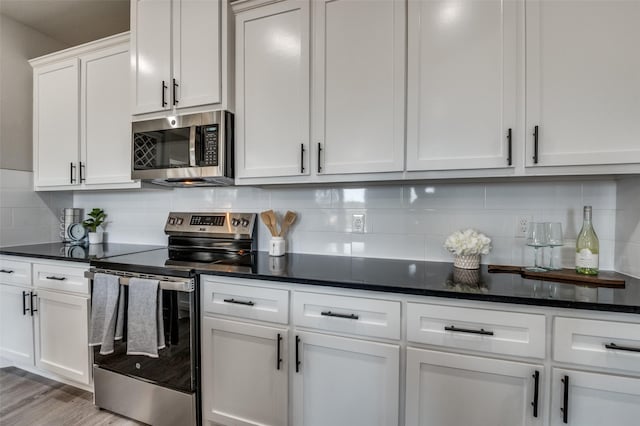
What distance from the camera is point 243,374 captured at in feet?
4.95

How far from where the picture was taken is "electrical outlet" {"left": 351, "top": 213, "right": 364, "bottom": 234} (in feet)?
6.37

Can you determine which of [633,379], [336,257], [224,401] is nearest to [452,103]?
[336,257]

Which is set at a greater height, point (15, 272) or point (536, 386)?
point (15, 272)

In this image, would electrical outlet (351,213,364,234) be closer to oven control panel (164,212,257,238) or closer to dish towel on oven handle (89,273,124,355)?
oven control panel (164,212,257,238)

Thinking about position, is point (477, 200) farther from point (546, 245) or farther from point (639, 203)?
point (639, 203)

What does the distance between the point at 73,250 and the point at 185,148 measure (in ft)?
3.86

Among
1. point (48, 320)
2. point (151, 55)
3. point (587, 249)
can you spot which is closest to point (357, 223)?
point (587, 249)

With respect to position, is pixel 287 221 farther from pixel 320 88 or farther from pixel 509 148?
pixel 509 148

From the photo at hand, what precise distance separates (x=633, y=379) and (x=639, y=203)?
75cm

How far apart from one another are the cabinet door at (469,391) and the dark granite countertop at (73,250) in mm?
1860

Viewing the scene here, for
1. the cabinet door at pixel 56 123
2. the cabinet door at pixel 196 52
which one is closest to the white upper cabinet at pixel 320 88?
the cabinet door at pixel 196 52

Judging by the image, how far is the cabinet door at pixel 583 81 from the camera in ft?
4.06

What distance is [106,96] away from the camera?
2256 mm

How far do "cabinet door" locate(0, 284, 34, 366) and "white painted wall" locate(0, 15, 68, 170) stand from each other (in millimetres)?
980
